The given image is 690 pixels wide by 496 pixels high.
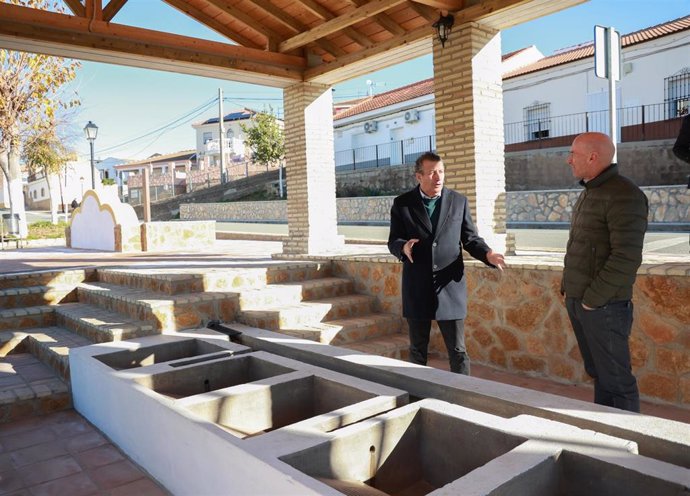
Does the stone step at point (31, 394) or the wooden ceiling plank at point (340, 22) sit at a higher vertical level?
the wooden ceiling plank at point (340, 22)

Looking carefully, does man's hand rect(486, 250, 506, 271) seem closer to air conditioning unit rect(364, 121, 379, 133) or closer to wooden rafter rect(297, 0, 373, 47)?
wooden rafter rect(297, 0, 373, 47)

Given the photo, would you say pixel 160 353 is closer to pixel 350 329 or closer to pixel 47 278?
A: pixel 350 329

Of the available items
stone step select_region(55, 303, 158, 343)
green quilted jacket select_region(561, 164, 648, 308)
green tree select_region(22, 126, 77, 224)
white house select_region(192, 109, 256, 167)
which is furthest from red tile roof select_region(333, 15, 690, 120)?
white house select_region(192, 109, 256, 167)

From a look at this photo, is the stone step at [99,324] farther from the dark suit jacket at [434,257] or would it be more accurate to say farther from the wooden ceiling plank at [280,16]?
the wooden ceiling plank at [280,16]

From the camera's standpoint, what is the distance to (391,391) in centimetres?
299

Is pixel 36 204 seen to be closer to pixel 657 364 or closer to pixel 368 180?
pixel 368 180

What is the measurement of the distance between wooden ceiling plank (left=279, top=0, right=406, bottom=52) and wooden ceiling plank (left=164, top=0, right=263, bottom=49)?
558mm

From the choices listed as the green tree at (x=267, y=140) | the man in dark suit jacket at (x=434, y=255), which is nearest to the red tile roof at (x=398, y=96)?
the green tree at (x=267, y=140)

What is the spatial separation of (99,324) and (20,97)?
48.7 feet

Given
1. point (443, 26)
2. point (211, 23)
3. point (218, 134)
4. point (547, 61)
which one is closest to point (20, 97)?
point (211, 23)

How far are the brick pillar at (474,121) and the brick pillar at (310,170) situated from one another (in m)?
2.66

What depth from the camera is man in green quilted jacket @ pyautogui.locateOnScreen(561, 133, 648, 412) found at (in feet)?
9.09

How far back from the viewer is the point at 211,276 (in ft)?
20.0

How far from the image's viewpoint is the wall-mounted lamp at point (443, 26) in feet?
19.7
